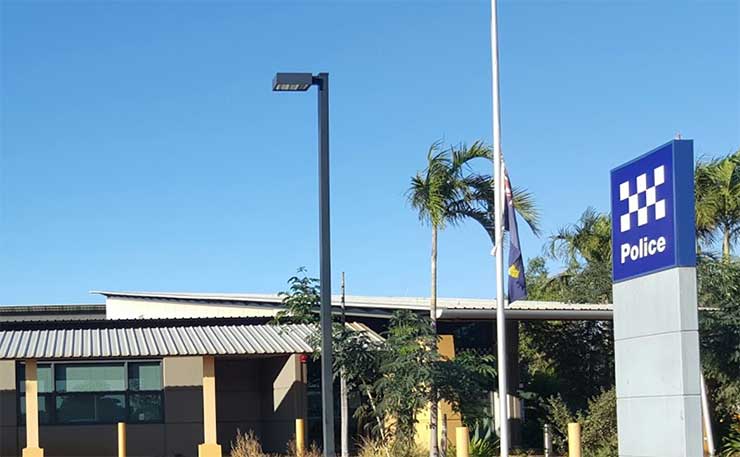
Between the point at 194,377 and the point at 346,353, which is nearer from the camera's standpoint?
the point at 346,353

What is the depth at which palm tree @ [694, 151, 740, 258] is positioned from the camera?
3067 cm

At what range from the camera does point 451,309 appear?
80.7 ft

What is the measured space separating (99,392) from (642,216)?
60.3 feet

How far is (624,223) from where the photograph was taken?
1333 centimetres

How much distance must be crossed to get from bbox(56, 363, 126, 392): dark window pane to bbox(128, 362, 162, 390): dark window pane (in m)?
0.21

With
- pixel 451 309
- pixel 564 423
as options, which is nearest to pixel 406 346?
pixel 451 309

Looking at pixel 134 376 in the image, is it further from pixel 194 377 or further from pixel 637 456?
pixel 637 456

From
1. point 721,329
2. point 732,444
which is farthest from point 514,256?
point 732,444

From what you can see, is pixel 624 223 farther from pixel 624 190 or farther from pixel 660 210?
pixel 660 210

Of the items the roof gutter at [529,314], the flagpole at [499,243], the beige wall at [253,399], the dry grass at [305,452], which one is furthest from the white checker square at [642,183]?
the beige wall at [253,399]

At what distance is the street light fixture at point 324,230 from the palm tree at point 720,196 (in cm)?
1734

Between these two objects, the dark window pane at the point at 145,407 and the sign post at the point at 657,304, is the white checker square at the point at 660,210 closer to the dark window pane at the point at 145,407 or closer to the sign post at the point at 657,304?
the sign post at the point at 657,304

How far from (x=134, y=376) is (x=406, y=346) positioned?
9183 mm

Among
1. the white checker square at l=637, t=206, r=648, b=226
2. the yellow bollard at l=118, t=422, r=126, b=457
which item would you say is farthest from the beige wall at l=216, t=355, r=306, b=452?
the white checker square at l=637, t=206, r=648, b=226
